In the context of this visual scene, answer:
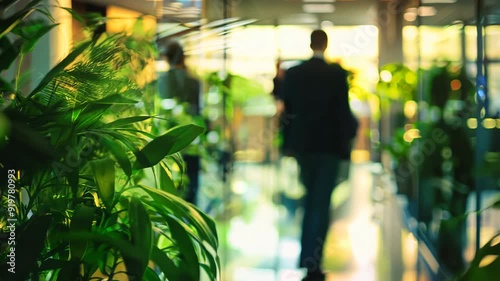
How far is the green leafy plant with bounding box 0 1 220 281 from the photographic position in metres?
1.40

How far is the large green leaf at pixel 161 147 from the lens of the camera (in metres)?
1.45

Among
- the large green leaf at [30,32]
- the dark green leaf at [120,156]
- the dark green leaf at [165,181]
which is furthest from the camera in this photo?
the dark green leaf at [165,181]

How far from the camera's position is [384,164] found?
429 centimetres

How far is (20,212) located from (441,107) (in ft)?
9.32

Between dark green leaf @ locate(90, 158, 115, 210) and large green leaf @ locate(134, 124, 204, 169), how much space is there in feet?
0.21

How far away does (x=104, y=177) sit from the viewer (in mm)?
1434

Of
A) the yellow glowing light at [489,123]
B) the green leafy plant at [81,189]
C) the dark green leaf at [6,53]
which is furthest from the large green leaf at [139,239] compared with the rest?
the yellow glowing light at [489,123]

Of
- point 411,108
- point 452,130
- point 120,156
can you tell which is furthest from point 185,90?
point 120,156

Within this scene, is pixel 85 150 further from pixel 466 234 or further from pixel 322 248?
pixel 322 248

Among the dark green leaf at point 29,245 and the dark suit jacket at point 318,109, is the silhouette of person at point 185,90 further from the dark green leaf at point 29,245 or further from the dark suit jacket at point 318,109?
the dark green leaf at point 29,245

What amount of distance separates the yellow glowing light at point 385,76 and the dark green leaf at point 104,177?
9.78 ft

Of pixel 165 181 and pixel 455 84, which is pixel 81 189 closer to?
pixel 165 181

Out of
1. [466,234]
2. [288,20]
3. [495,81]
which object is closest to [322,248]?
[466,234]

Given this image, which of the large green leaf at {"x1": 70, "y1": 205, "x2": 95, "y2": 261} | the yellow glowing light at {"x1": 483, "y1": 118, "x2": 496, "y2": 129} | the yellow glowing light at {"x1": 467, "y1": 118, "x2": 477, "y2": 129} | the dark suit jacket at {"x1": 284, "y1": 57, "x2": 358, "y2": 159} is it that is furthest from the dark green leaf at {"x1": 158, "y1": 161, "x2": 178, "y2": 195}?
the dark suit jacket at {"x1": 284, "y1": 57, "x2": 358, "y2": 159}
